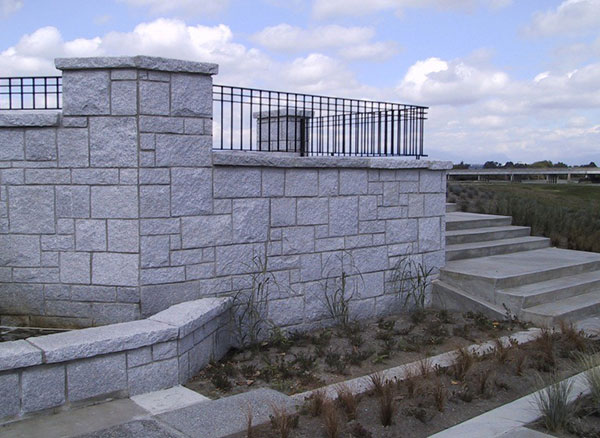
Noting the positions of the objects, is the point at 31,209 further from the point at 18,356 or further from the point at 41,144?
the point at 18,356

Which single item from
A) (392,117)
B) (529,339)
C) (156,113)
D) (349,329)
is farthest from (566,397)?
(392,117)

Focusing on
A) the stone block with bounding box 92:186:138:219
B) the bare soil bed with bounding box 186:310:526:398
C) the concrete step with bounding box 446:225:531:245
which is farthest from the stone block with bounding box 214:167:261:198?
the concrete step with bounding box 446:225:531:245

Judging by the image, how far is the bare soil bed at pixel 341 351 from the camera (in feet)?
17.2

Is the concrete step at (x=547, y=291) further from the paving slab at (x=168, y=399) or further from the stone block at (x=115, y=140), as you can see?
the stone block at (x=115, y=140)

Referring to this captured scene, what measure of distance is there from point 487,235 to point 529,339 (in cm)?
405

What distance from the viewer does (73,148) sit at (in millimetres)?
5891

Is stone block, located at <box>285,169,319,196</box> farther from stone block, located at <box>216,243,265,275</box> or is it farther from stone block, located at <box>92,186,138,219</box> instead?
stone block, located at <box>92,186,138,219</box>

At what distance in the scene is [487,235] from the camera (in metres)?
10.5

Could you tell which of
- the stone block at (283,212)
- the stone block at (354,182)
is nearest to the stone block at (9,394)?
the stone block at (283,212)

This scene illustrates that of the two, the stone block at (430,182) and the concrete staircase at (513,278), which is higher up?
the stone block at (430,182)

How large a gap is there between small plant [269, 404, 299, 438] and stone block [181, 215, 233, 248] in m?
2.33

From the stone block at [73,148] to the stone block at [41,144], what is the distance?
0.23 feet

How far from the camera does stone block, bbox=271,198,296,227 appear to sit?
6.76 m

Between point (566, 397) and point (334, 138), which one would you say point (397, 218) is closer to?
point (334, 138)
